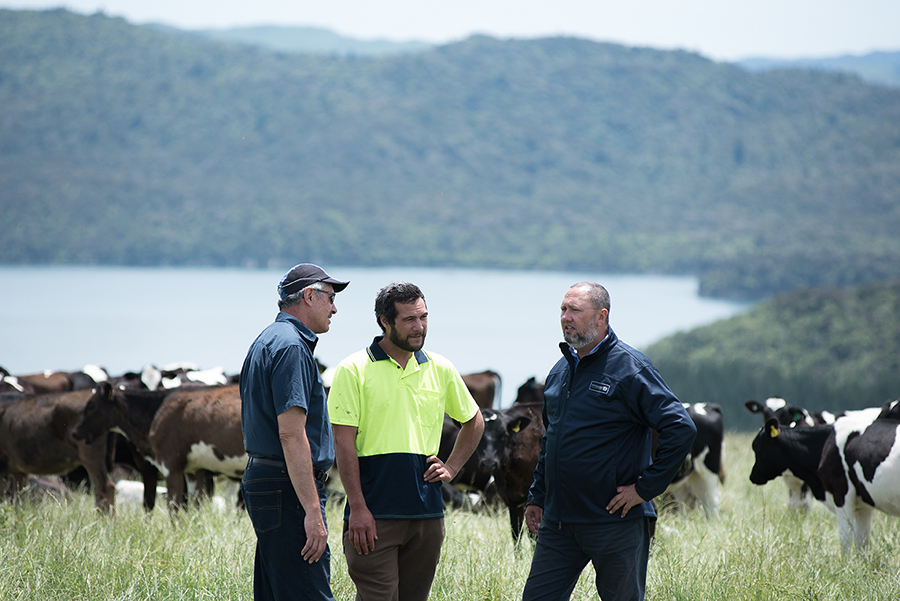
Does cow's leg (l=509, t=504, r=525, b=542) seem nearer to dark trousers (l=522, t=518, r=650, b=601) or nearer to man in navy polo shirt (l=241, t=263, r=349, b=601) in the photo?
dark trousers (l=522, t=518, r=650, b=601)

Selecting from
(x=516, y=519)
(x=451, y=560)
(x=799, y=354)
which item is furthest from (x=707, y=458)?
(x=799, y=354)

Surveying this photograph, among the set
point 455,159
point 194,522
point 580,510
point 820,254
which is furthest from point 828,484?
point 455,159

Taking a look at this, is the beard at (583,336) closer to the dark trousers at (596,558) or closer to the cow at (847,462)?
the dark trousers at (596,558)

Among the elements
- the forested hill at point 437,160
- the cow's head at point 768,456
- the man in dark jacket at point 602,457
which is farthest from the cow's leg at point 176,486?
the forested hill at point 437,160

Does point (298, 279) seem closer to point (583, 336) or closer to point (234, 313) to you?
point (583, 336)

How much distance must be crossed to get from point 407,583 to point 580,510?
3.38 feet

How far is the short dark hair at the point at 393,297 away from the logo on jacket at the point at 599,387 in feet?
3.36

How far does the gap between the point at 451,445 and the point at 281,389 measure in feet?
20.8

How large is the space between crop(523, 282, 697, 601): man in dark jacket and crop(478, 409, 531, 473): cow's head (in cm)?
252

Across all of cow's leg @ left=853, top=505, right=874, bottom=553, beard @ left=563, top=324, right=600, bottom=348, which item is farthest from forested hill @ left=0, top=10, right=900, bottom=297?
beard @ left=563, top=324, right=600, bottom=348

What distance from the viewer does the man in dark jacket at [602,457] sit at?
4.50 m

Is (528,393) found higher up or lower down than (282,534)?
lower down

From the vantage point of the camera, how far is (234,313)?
144m

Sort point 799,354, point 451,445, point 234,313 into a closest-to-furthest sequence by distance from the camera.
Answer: point 451,445 < point 799,354 < point 234,313
